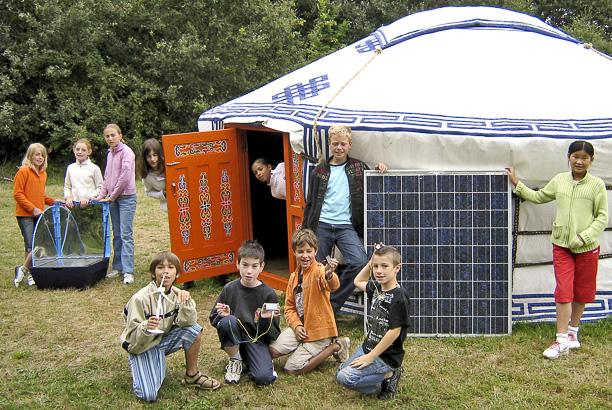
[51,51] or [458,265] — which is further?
[51,51]

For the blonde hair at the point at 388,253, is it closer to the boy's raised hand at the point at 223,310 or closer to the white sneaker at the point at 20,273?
the boy's raised hand at the point at 223,310

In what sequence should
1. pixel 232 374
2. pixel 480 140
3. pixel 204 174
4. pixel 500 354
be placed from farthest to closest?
pixel 204 174, pixel 480 140, pixel 500 354, pixel 232 374

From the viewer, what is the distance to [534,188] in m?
4.31

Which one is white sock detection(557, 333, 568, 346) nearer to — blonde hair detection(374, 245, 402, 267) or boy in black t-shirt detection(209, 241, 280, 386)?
blonde hair detection(374, 245, 402, 267)

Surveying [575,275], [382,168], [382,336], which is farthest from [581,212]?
[382,336]

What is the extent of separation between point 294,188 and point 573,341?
2065 millimetres

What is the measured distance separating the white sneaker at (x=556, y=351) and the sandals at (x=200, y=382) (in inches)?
71.4

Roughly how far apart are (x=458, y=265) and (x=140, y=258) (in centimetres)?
327

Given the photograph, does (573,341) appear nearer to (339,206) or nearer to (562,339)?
(562,339)

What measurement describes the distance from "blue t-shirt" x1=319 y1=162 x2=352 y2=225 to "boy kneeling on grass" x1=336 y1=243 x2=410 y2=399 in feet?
3.20

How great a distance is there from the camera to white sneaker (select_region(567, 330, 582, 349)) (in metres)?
3.91

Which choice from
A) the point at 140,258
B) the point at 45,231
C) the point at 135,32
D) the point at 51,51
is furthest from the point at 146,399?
the point at 135,32

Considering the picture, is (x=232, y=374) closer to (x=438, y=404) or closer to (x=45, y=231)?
(x=438, y=404)

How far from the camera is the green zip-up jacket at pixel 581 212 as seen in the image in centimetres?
375
